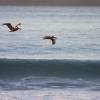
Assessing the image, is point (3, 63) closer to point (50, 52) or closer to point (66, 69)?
point (66, 69)

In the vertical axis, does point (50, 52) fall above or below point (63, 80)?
above

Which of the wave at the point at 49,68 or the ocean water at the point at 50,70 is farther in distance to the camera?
the wave at the point at 49,68

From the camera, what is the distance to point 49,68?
1156 inches

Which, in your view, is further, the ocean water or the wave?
the wave

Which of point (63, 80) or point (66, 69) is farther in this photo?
point (66, 69)

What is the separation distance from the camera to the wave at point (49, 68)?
27.8m

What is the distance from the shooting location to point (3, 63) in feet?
99.0

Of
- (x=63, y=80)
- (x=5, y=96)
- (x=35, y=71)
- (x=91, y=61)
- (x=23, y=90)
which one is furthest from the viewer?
(x=91, y=61)

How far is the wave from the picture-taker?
2777 centimetres

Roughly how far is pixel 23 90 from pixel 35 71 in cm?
549

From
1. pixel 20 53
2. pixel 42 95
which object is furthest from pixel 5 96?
pixel 20 53

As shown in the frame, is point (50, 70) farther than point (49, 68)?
No

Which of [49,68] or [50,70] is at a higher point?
[49,68]

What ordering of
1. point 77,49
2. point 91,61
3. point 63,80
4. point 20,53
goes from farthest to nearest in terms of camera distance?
1. point 77,49
2. point 20,53
3. point 91,61
4. point 63,80
